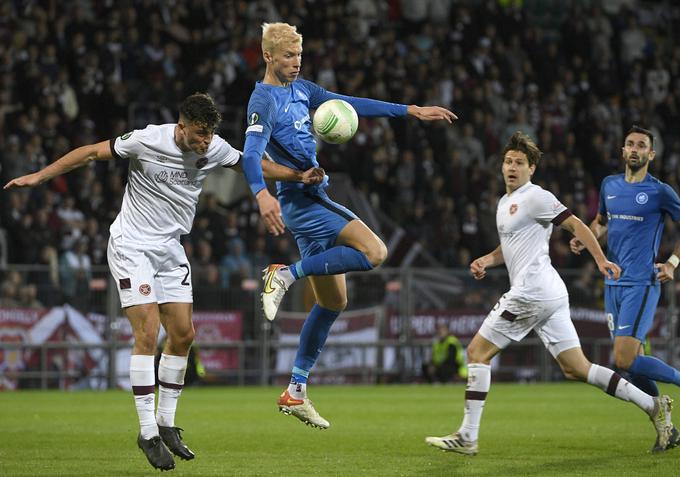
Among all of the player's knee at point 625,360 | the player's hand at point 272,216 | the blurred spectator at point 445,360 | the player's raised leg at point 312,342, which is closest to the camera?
the player's hand at point 272,216

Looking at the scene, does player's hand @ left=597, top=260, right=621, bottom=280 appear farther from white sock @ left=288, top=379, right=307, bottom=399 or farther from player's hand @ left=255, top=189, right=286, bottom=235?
white sock @ left=288, top=379, right=307, bottom=399

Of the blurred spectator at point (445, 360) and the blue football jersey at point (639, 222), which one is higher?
the blue football jersey at point (639, 222)

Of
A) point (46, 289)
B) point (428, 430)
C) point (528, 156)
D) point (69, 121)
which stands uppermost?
point (69, 121)

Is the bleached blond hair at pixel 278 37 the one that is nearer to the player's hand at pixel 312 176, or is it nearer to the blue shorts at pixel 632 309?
the player's hand at pixel 312 176

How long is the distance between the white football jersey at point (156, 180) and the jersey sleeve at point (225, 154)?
1cm

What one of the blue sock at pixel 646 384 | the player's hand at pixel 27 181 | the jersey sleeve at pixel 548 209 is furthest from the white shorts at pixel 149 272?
the blue sock at pixel 646 384

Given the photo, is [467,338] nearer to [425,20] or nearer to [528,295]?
[425,20]

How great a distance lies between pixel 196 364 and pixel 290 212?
9608 millimetres

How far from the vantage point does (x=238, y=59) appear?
2334cm

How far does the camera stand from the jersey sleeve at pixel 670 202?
11117mm

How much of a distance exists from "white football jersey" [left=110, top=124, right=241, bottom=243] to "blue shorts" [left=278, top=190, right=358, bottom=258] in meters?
1.20

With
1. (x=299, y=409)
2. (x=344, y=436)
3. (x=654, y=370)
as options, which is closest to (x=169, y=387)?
(x=299, y=409)

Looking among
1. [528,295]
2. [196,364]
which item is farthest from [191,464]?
[196,364]

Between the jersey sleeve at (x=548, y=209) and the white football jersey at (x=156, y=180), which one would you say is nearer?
the white football jersey at (x=156, y=180)
